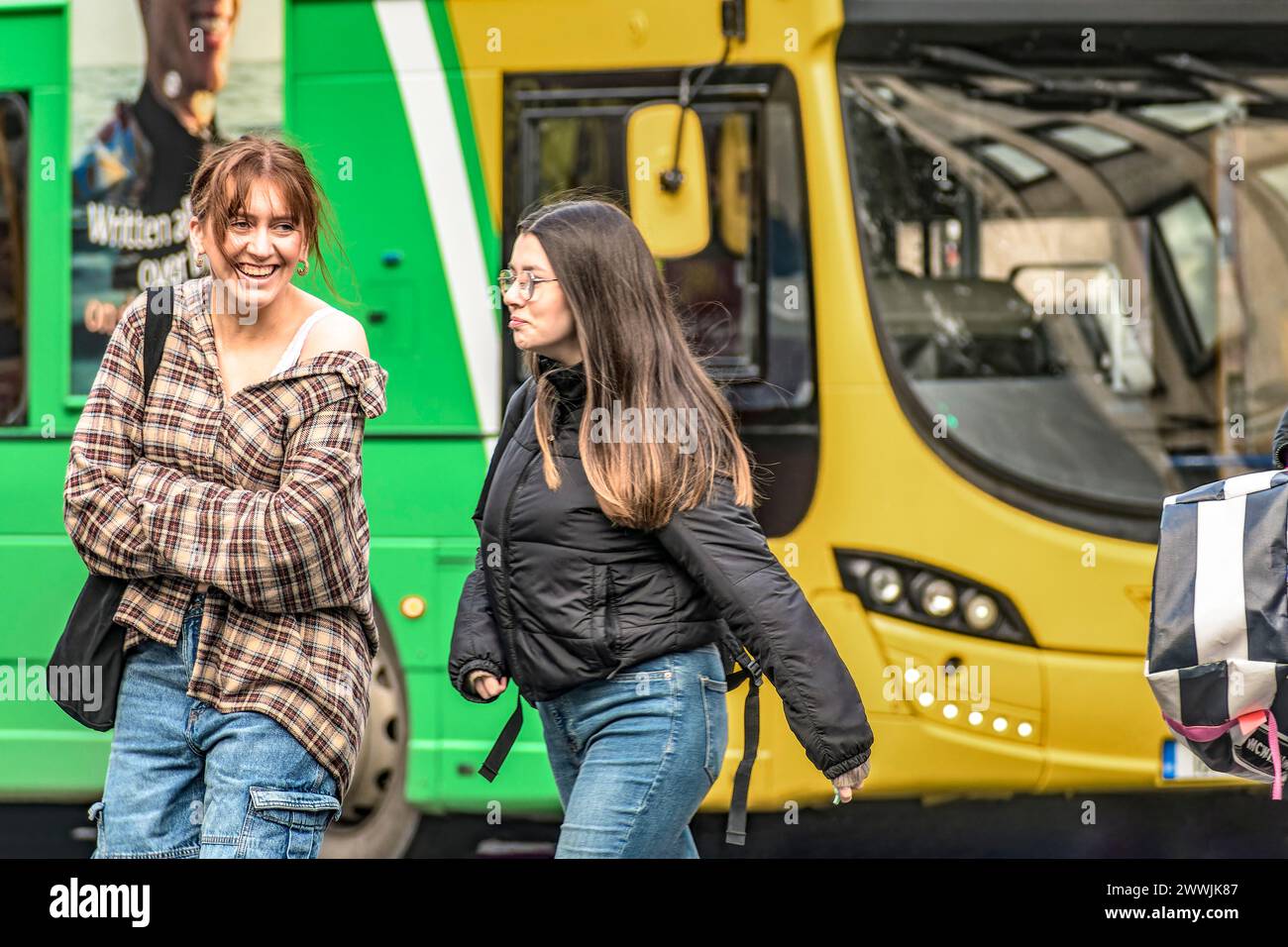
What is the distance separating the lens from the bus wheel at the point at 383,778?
470 cm

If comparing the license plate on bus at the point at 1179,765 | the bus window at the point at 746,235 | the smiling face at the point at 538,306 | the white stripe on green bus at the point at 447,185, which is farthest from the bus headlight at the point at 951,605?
the smiling face at the point at 538,306

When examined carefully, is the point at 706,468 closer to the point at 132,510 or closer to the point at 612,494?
the point at 612,494

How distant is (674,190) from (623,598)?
1.87 m

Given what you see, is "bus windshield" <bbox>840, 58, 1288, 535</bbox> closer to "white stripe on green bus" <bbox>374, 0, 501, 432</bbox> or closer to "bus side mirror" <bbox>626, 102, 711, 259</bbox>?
"bus side mirror" <bbox>626, 102, 711, 259</bbox>

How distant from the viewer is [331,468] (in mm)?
2752

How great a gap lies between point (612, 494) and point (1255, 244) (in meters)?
2.56

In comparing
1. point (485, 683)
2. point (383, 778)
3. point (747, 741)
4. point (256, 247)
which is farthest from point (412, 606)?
point (256, 247)

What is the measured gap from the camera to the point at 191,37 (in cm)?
454

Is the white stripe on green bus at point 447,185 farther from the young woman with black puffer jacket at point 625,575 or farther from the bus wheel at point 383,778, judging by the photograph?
the young woman with black puffer jacket at point 625,575

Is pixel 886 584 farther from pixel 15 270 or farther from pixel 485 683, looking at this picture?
pixel 15 270
